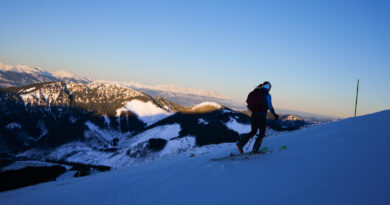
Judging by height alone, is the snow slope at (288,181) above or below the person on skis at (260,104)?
below

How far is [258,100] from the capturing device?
836cm

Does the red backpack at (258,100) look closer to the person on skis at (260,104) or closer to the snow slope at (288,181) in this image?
the person on skis at (260,104)

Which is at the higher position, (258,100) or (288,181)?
(258,100)

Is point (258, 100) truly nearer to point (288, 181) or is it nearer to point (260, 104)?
point (260, 104)

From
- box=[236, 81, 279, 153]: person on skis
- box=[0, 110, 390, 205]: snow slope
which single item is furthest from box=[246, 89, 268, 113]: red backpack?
box=[0, 110, 390, 205]: snow slope

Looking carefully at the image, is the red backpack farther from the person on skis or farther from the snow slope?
the snow slope

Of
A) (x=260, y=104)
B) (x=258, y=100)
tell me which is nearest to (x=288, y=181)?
(x=260, y=104)

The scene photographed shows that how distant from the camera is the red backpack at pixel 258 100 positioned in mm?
8320

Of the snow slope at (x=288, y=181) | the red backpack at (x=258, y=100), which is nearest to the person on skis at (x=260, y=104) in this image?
the red backpack at (x=258, y=100)

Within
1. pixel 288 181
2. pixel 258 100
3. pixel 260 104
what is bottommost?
pixel 288 181

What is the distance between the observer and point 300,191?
452 centimetres

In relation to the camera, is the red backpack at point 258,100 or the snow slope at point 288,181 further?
the red backpack at point 258,100

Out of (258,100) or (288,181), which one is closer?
(288,181)

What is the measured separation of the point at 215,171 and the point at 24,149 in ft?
760
